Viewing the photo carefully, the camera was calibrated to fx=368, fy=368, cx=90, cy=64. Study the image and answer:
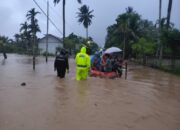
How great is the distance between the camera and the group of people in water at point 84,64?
14.4m

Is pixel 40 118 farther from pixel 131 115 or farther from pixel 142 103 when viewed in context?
pixel 142 103

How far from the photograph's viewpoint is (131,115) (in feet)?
28.2

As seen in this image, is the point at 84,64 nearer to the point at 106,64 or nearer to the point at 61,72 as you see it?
the point at 61,72

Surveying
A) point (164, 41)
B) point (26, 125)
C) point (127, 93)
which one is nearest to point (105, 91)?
point (127, 93)

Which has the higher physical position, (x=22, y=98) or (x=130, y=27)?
(x=130, y=27)

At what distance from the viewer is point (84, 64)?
1444 cm

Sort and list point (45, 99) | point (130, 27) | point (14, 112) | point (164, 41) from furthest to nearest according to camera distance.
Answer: point (130, 27), point (164, 41), point (45, 99), point (14, 112)

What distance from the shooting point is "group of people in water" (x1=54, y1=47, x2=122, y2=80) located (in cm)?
1444

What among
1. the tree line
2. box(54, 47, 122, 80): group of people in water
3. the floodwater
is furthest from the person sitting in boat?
the tree line

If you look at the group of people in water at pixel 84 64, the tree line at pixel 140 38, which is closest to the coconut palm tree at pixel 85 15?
the tree line at pixel 140 38

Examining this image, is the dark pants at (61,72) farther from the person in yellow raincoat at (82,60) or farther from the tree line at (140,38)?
the tree line at (140,38)

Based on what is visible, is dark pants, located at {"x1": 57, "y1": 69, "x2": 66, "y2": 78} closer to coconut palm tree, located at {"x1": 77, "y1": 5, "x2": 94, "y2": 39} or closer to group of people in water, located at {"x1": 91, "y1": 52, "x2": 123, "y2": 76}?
group of people in water, located at {"x1": 91, "y1": 52, "x2": 123, "y2": 76}

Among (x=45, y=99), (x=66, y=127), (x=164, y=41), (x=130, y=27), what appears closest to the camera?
(x=66, y=127)

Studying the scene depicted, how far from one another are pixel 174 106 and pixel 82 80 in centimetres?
528
